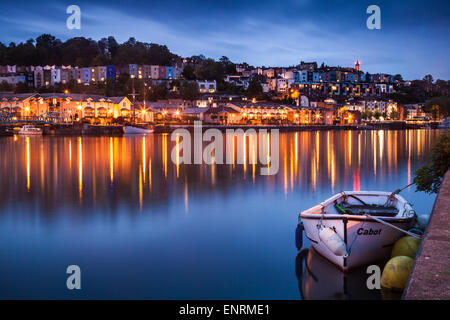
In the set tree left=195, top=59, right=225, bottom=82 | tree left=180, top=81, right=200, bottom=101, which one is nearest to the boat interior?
tree left=180, top=81, right=200, bottom=101

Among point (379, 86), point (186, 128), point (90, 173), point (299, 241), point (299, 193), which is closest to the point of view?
point (299, 241)

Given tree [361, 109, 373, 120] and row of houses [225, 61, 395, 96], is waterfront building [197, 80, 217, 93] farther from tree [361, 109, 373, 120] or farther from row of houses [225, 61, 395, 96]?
tree [361, 109, 373, 120]

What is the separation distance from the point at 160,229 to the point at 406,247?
18.7 ft

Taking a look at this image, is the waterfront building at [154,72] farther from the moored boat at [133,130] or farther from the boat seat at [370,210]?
the boat seat at [370,210]

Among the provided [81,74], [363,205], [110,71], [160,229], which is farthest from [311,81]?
[160,229]

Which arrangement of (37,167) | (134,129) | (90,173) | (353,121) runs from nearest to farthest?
(90,173) → (37,167) → (134,129) → (353,121)

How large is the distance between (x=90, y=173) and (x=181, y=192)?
24.7 feet

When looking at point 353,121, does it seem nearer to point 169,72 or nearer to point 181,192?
point 169,72

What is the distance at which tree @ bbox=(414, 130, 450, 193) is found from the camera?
1072 centimetres

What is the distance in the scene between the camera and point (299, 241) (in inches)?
340

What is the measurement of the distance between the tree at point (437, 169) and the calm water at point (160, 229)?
2.62m

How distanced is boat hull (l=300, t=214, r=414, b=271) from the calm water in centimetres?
55
